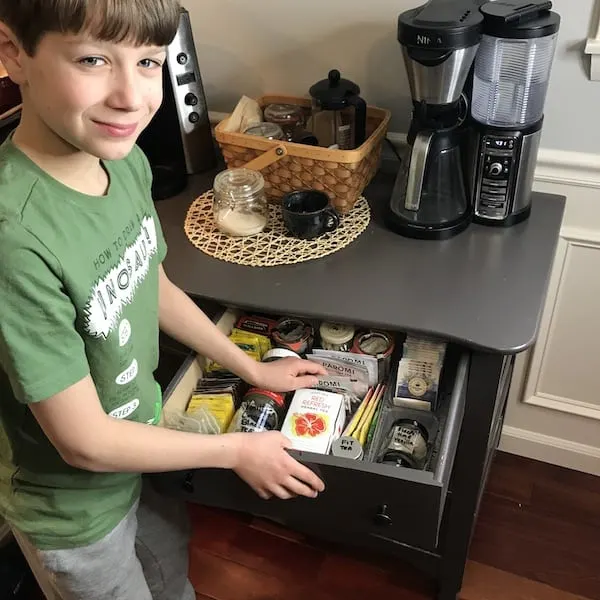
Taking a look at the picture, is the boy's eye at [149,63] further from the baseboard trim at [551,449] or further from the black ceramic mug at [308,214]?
the baseboard trim at [551,449]

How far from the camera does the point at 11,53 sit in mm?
711

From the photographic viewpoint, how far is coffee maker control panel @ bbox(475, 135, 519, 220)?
45.4 inches

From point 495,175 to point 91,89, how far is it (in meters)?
0.72

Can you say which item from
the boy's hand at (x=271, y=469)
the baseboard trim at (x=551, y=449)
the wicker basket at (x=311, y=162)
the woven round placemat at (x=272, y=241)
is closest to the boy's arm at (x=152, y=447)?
the boy's hand at (x=271, y=469)

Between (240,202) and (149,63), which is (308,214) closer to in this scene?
(240,202)

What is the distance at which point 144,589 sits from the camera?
1098 millimetres

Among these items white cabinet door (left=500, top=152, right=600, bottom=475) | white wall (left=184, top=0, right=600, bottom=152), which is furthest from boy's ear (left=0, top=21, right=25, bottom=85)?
white cabinet door (left=500, top=152, right=600, bottom=475)

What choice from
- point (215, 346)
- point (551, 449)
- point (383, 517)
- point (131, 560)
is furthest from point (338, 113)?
point (551, 449)

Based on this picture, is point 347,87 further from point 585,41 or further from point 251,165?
point 585,41

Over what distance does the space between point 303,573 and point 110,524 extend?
619 mm

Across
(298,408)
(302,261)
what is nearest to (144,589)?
(298,408)

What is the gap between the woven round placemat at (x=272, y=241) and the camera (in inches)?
47.1

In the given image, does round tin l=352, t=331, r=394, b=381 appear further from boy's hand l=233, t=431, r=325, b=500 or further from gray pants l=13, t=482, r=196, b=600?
gray pants l=13, t=482, r=196, b=600

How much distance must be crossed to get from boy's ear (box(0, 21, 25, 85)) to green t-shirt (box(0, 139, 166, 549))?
3.3 inches
